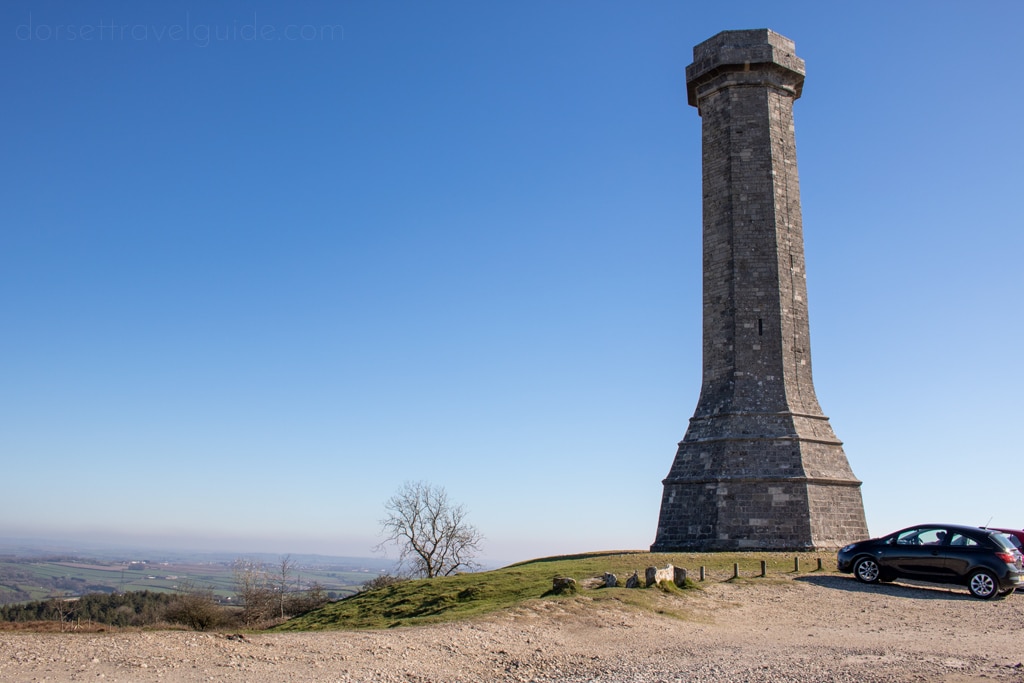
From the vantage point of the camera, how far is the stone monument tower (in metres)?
22.9

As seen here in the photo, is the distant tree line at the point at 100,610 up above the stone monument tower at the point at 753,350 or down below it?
below

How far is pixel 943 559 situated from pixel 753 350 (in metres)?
8.91

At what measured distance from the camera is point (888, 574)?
58.6ft

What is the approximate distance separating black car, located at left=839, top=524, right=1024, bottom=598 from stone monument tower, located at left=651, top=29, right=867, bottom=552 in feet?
13.7

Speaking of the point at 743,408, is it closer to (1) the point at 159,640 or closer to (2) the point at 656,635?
(2) the point at 656,635

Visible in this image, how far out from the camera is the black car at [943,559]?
16656mm

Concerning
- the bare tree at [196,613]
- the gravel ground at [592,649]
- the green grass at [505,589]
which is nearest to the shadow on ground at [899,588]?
the green grass at [505,589]

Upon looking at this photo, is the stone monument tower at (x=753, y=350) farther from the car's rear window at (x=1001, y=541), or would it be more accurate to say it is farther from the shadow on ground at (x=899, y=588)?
the car's rear window at (x=1001, y=541)

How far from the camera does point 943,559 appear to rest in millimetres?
17172

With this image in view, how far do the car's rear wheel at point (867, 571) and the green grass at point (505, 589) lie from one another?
1.27m

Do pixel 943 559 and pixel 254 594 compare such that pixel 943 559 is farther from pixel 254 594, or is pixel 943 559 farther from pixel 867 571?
pixel 254 594

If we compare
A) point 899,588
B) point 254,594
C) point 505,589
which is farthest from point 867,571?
point 254,594

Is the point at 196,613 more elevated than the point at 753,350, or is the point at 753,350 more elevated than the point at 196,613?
the point at 753,350

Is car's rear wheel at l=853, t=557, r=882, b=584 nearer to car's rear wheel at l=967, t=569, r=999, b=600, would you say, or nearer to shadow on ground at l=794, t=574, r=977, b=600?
shadow on ground at l=794, t=574, r=977, b=600
